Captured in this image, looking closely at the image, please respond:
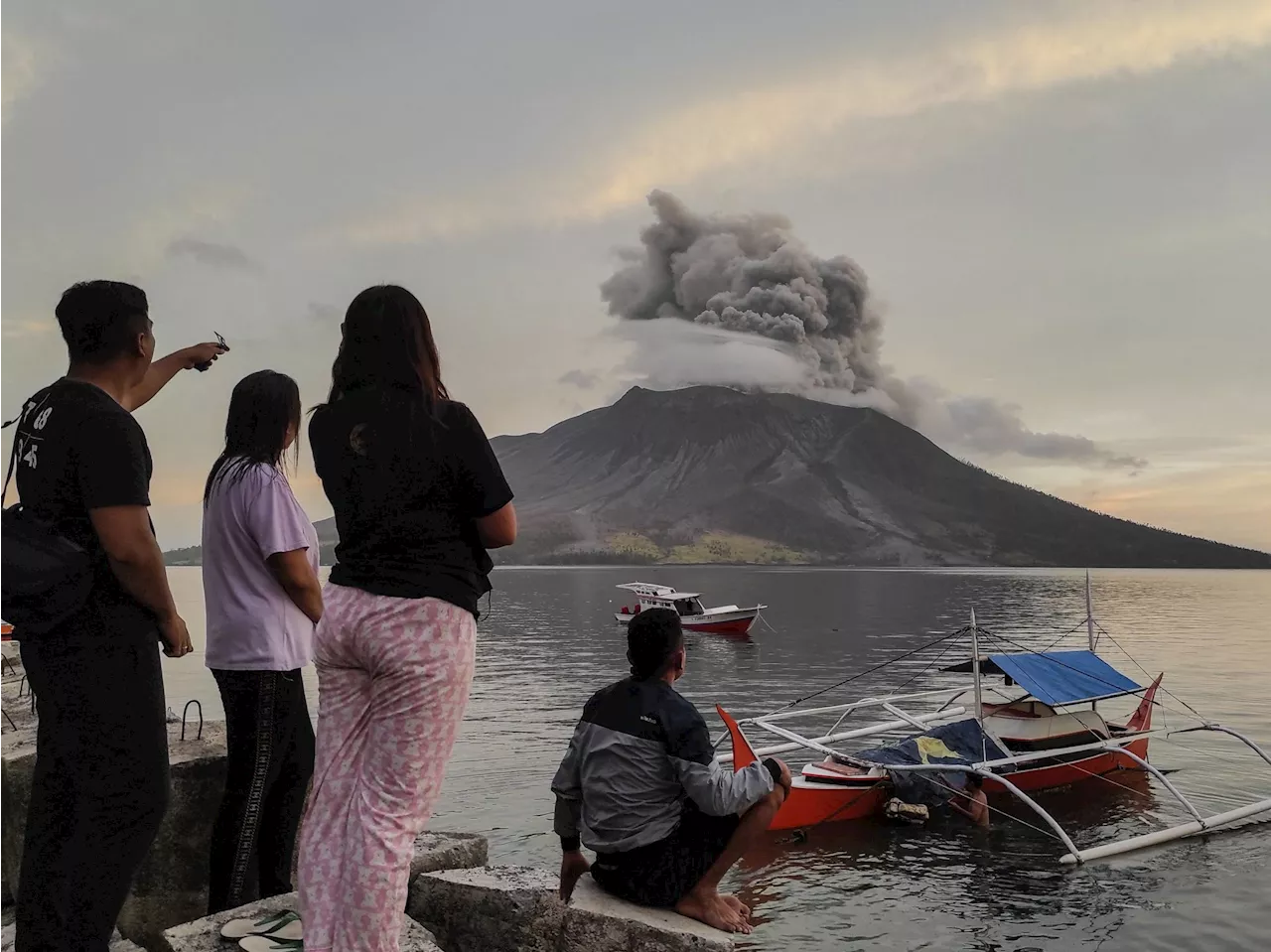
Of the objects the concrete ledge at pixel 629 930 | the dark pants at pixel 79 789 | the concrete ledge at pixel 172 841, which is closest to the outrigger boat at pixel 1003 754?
the concrete ledge at pixel 629 930

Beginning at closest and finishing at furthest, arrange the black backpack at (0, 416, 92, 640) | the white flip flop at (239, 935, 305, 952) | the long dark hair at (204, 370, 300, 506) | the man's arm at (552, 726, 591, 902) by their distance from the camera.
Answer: the black backpack at (0, 416, 92, 640) → the white flip flop at (239, 935, 305, 952) → the long dark hair at (204, 370, 300, 506) → the man's arm at (552, 726, 591, 902)

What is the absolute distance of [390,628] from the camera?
262 centimetres

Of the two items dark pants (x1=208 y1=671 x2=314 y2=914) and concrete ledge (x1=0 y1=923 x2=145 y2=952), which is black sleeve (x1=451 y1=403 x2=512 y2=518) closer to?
dark pants (x1=208 y1=671 x2=314 y2=914)

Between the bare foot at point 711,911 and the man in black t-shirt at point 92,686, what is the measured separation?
211cm

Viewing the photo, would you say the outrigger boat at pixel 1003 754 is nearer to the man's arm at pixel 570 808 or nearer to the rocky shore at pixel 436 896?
the man's arm at pixel 570 808

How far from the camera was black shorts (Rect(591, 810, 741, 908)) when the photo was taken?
399 centimetres

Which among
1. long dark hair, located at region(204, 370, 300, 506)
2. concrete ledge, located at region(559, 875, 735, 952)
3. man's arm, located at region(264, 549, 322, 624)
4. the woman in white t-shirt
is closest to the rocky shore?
concrete ledge, located at region(559, 875, 735, 952)

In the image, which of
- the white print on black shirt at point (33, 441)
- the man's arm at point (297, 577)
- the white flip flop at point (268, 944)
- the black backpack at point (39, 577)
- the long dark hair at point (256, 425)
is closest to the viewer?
the black backpack at point (39, 577)

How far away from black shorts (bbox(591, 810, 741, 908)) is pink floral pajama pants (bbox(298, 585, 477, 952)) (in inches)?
59.2

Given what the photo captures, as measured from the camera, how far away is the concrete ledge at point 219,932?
3166 mm

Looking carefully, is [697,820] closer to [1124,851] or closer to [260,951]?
[260,951]

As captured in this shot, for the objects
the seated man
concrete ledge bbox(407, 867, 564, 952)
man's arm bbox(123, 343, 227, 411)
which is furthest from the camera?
the seated man

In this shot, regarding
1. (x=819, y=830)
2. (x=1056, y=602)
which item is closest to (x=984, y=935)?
(x=819, y=830)

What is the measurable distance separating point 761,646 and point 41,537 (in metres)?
45.1
